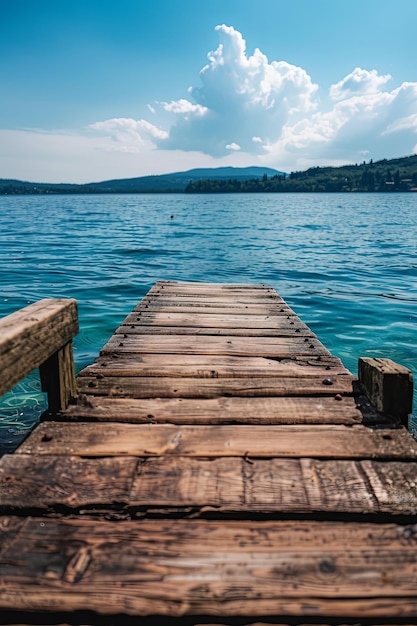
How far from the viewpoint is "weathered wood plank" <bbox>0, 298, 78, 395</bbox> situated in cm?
213

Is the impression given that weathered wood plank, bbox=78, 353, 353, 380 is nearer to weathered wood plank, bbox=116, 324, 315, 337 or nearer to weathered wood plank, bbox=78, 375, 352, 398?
weathered wood plank, bbox=78, 375, 352, 398

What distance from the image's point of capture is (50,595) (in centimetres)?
162

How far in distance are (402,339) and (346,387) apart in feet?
21.8

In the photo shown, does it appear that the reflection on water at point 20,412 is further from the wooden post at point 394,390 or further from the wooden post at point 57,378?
the wooden post at point 394,390

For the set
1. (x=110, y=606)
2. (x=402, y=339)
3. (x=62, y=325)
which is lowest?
(x=402, y=339)

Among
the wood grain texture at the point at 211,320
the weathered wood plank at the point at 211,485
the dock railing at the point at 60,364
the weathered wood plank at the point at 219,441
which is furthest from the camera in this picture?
the wood grain texture at the point at 211,320

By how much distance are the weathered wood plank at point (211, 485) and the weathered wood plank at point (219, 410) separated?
0.53 m

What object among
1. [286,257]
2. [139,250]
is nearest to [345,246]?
[286,257]

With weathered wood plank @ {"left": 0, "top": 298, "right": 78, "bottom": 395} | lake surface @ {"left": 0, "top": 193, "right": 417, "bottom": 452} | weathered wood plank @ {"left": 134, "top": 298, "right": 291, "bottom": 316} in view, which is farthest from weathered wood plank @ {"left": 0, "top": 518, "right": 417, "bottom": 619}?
weathered wood plank @ {"left": 134, "top": 298, "right": 291, "bottom": 316}

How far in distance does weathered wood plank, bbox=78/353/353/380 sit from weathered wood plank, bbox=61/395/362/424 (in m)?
0.57

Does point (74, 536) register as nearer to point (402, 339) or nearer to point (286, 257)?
point (402, 339)

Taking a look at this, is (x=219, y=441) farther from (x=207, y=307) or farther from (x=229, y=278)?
(x=229, y=278)

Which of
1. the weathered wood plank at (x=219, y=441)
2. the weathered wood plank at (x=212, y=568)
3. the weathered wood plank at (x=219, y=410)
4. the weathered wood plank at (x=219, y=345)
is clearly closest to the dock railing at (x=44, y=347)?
the weathered wood plank at (x=219, y=410)

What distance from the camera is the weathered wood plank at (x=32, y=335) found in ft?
7.00
